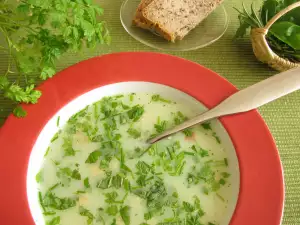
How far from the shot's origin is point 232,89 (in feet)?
3.76

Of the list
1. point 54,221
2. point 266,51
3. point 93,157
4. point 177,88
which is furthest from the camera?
point 266,51

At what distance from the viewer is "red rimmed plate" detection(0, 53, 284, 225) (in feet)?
2.97

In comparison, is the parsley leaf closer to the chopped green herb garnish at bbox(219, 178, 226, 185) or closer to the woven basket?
the chopped green herb garnish at bbox(219, 178, 226, 185)

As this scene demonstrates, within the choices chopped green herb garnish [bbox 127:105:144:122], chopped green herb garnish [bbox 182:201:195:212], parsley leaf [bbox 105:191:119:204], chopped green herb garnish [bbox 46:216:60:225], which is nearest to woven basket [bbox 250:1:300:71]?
chopped green herb garnish [bbox 127:105:144:122]

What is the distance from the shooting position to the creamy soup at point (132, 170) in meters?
0.97

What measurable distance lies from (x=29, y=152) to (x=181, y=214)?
0.47 meters

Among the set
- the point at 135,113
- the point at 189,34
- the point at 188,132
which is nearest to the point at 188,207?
the point at 188,132

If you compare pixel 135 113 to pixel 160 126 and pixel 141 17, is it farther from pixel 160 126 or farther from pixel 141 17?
pixel 141 17

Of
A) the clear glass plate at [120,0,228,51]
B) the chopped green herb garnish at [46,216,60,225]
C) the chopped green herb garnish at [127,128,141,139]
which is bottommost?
the chopped green herb garnish at [46,216,60,225]

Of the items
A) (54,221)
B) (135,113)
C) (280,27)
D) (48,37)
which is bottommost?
(54,221)

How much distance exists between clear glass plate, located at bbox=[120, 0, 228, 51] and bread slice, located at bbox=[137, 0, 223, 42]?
0.03 m

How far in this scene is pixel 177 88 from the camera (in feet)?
3.82

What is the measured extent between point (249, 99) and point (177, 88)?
0.24 metres

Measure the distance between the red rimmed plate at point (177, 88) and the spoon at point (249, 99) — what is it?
3cm
